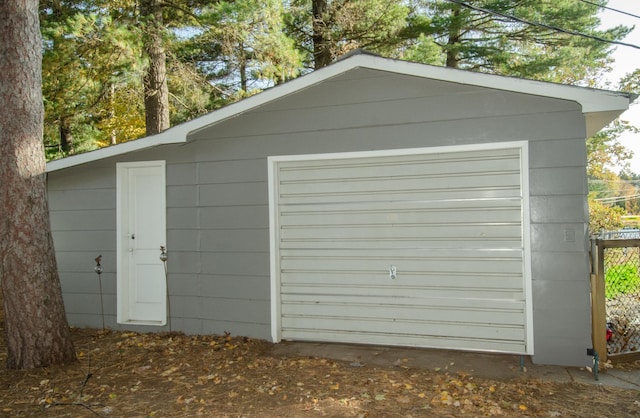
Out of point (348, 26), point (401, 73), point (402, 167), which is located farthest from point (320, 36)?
point (402, 167)

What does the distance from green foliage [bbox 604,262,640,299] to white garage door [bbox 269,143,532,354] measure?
106 cm

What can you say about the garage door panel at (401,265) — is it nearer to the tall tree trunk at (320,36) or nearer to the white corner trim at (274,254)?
the white corner trim at (274,254)

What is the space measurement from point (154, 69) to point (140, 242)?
220 inches

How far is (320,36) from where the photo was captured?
43.3ft

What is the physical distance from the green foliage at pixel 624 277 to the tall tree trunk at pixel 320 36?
9.65 m

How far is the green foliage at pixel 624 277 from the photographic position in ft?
15.9

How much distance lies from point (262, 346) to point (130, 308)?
2.07 m

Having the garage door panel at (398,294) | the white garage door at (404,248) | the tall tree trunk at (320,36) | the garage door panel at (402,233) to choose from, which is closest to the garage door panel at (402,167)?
the white garage door at (404,248)

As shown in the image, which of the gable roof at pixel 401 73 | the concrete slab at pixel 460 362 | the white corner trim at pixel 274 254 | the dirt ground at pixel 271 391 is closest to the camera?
the dirt ground at pixel 271 391

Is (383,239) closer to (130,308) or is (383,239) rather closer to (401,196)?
(401,196)

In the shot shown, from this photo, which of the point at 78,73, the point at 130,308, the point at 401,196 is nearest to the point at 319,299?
the point at 401,196

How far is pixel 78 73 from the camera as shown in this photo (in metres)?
10.0

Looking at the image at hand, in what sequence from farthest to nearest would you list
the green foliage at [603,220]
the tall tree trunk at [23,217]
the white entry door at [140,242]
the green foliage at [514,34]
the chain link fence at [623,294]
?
1. the green foliage at [603,220]
2. the green foliage at [514,34]
3. the white entry door at [140,242]
4. the chain link fence at [623,294]
5. the tall tree trunk at [23,217]

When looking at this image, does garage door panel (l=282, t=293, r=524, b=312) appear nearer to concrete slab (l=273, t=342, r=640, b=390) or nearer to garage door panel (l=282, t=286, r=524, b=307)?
garage door panel (l=282, t=286, r=524, b=307)
